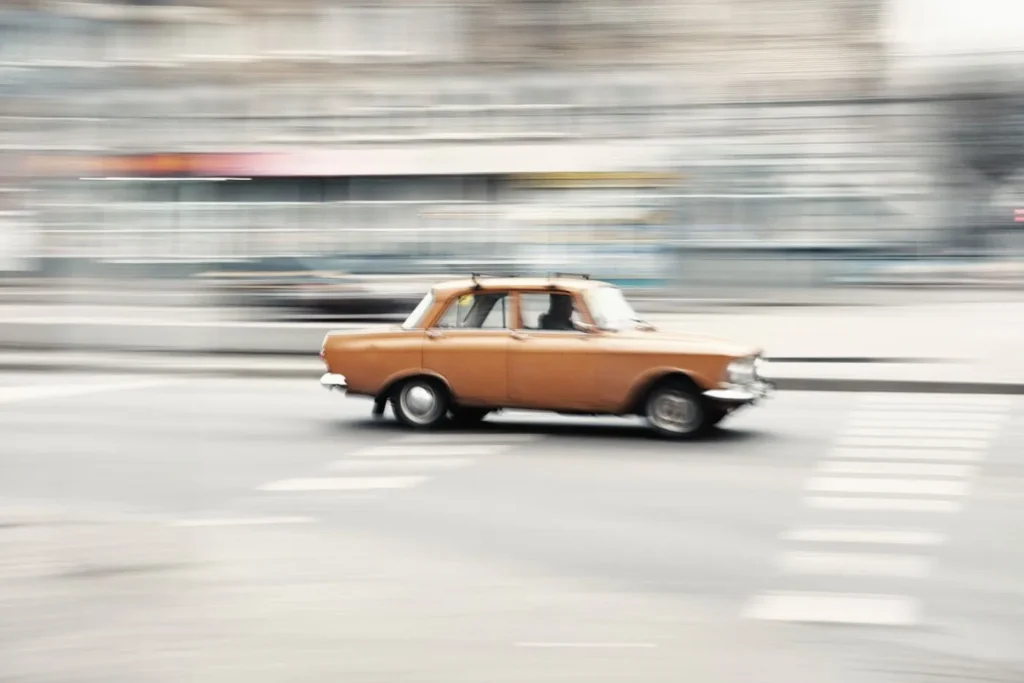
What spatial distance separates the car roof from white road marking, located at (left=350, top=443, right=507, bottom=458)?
1419 millimetres

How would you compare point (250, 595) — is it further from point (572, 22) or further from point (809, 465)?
point (572, 22)

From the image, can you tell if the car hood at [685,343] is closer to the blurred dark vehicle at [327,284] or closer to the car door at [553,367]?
the car door at [553,367]

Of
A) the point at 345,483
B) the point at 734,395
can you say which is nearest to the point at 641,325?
the point at 734,395

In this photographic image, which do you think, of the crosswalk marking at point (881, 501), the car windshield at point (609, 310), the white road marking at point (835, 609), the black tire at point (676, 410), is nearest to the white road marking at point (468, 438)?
the black tire at point (676, 410)

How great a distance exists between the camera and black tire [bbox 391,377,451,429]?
492 inches

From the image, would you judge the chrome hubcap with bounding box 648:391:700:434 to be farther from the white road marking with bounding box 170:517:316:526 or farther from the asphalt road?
the white road marking with bounding box 170:517:316:526

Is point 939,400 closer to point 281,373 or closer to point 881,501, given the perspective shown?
point 881,501

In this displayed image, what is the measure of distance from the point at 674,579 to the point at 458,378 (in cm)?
584

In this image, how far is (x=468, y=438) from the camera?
1218 cm

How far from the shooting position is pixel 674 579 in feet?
21.9

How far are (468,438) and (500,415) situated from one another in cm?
182

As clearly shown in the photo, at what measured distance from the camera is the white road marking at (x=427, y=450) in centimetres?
1116

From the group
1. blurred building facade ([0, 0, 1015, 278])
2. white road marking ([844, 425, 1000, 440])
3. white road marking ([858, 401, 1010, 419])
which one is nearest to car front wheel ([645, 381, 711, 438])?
white road marking ([844, 425, 1000, 440])

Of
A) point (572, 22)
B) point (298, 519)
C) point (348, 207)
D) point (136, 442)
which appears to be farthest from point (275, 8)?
point (298, 519)
